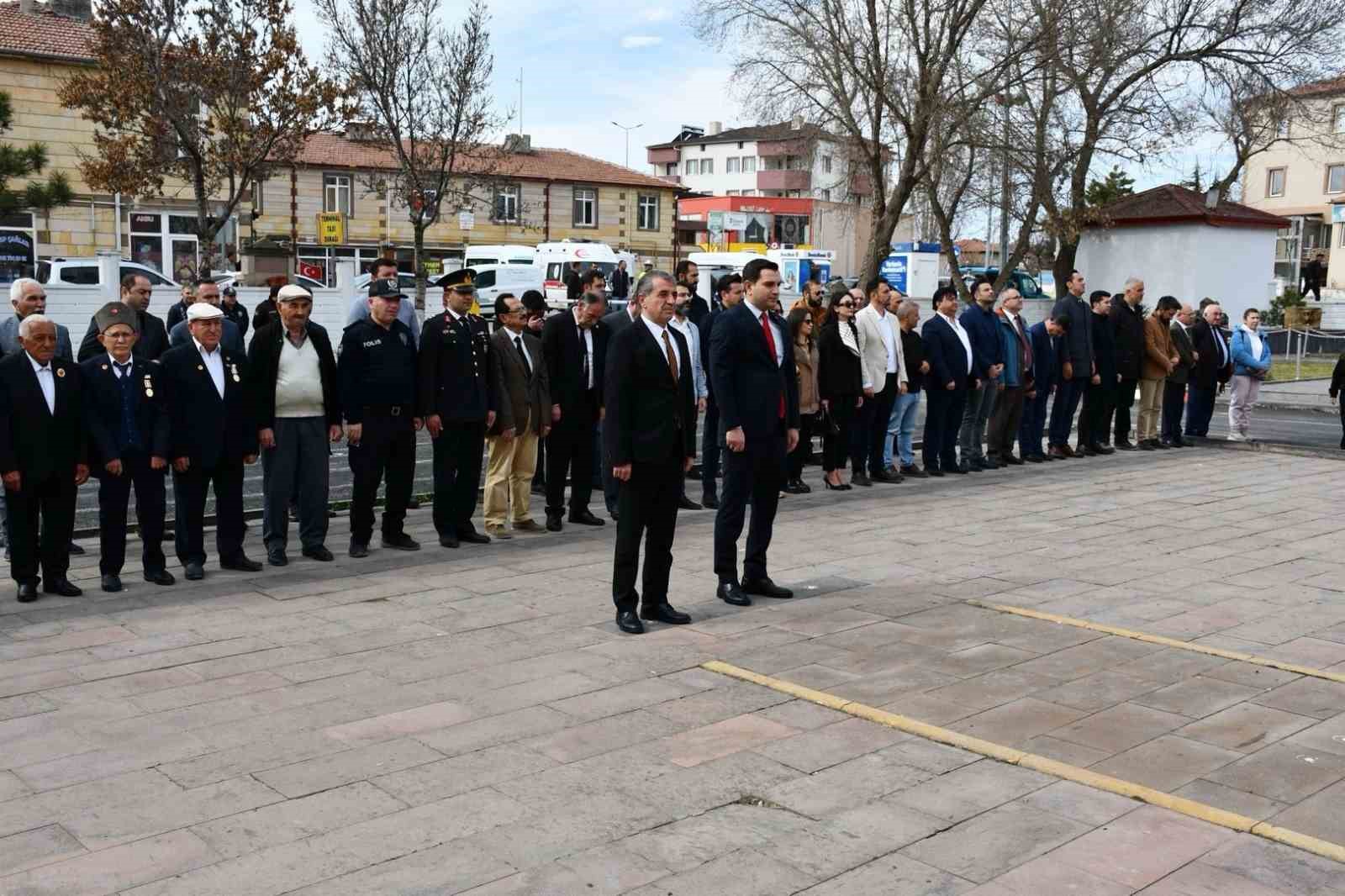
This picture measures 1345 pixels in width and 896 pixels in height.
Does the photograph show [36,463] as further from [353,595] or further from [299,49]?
[299,49]

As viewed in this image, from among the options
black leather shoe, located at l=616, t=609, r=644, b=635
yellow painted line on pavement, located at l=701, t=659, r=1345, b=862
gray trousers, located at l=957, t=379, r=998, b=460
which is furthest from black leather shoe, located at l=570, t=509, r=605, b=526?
gray trousers, located at l=957, t=379, r=998, b=460

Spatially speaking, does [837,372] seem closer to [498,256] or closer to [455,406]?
[455,406]

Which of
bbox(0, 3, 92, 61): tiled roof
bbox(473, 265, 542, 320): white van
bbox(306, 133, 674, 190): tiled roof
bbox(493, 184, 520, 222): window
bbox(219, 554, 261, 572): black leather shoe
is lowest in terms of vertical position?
bbox(219, 554, 261, 572): black leather shoe

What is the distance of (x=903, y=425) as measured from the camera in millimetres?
13906

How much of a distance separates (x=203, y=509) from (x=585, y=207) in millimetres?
56345

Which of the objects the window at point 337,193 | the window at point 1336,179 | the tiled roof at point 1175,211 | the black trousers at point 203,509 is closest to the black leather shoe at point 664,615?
the black trousers at point 203,509

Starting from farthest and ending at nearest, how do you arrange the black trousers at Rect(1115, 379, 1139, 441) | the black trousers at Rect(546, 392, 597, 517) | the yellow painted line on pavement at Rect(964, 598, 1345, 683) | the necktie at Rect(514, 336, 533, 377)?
the black trousers at Rect(1115, 379, 1139, 441), the black trousers at Rect(546, 392, 597, 517), the necktie at Rect(514, 336, 533, 377), the yellow painted line on pavement at Rect(964, 598, 1345, 683)

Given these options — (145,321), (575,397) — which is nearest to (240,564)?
(575,397)

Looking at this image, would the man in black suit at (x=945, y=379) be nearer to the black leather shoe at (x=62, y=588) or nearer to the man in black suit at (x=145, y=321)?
the man in black suit at (x=145, y=321)

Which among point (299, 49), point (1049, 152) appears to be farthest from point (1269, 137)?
point (299, 49)

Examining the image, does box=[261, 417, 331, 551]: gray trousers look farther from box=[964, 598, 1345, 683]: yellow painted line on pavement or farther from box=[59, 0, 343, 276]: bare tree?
box=[59, 0, 343, 276]: bare tree

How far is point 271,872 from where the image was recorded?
4207mm

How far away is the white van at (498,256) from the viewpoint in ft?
148

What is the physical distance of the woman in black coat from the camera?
1269cm
